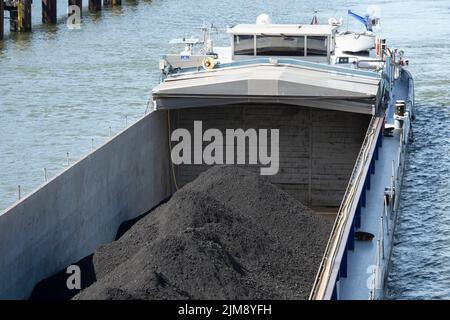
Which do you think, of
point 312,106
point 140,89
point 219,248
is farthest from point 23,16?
point 219,248

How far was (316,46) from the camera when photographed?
71.5 ft

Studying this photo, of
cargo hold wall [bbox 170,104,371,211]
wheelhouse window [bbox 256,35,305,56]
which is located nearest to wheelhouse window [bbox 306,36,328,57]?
wheelhouse window [bbox 256,35,305,56]

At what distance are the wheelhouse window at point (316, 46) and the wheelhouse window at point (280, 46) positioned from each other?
12 centimetres

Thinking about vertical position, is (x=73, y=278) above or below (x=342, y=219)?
below

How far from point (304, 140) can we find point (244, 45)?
2.81m

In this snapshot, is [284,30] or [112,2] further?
[112,2]

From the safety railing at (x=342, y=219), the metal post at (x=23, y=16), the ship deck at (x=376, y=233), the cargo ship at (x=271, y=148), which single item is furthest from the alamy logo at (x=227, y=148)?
the metal post at (x=23, y=16)

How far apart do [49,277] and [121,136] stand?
3.61 meters

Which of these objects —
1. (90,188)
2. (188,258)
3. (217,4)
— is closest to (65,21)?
(217,4)

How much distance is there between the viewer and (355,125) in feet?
66.1

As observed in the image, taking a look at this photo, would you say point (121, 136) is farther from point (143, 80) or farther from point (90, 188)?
point (143, 80)

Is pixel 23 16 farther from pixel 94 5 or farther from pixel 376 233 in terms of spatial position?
pixel 376 233

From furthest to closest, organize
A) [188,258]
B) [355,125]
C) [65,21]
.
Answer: [65,21]
[355,125]
[188,258]
